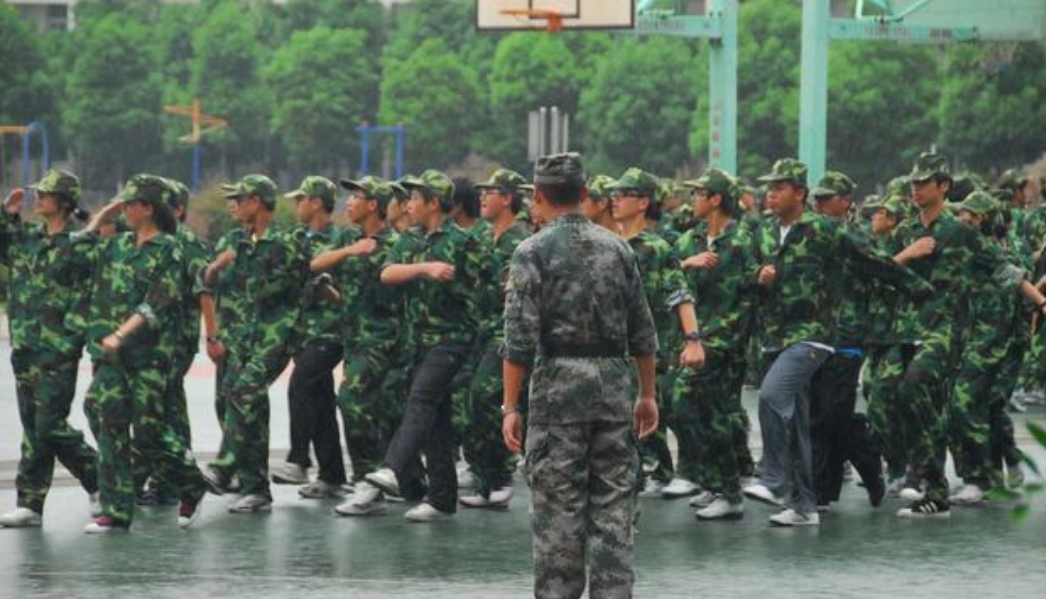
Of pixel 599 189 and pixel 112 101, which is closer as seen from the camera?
pixel 599 189

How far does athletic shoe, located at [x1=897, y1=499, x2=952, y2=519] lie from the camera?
13531 mm

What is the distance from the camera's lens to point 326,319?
14.4 m

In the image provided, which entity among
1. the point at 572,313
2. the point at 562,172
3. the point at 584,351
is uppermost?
the point at 562,172

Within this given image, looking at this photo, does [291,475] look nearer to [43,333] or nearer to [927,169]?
[43,333]

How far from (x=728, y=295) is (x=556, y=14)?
13363 mm

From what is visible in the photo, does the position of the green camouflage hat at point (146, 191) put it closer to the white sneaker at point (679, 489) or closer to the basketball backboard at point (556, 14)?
the white sneaker at point (679, 489)

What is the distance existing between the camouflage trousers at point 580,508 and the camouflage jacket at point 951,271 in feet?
14.7

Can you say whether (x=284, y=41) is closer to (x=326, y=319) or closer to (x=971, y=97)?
(x=971, y=97)

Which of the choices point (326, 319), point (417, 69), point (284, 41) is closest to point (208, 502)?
point (326, 319)

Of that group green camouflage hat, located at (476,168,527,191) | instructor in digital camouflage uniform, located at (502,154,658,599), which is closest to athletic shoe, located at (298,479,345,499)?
green camouflage hat, located at (476,168,527,191)

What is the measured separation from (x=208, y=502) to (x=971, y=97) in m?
54.1

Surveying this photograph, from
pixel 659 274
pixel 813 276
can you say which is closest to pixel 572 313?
pixel 659 274

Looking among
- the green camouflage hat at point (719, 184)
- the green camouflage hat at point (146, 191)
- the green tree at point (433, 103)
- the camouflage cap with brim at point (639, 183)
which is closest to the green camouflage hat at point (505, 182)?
the camouflage cap with brim at point (639, 183)

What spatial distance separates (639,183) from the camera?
13211 millimetres
